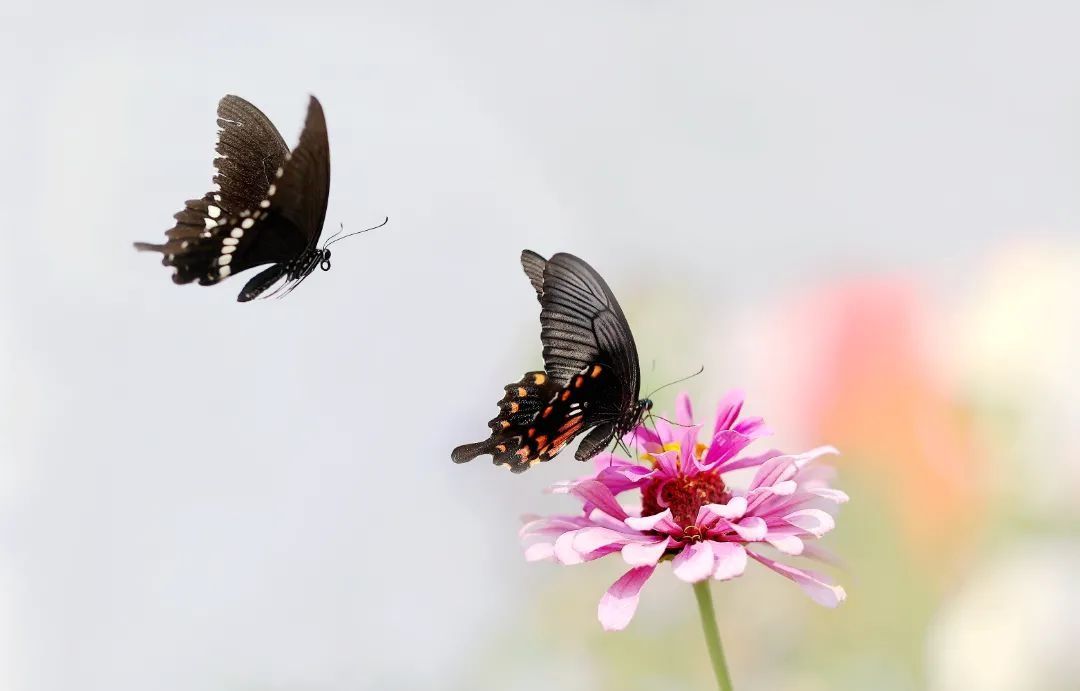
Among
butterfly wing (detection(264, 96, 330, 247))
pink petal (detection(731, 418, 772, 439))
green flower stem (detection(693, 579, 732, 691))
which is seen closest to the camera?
green flower stem (detection(693, 579, 732, 691))

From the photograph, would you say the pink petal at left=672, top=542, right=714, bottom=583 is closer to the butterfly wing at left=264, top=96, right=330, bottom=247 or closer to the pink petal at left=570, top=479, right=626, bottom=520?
the pink petal at left=570, top=479, right=626, bottom=520

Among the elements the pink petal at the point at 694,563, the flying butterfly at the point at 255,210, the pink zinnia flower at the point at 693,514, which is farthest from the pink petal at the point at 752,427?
the flying butterfly at the point at 255,210

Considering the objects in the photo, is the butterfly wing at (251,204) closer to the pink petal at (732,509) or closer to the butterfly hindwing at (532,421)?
the butterfly hindwing at (532,421)

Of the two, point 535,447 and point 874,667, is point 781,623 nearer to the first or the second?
point 874,667

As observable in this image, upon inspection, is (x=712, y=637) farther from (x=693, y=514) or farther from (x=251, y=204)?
(x=251, y=204)

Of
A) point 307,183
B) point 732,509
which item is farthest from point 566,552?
point 307,183

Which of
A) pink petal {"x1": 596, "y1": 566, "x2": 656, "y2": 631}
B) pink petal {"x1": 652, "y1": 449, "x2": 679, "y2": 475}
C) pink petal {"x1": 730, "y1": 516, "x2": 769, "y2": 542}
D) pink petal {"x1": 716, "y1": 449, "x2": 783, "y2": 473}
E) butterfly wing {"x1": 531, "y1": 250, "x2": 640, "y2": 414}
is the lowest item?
pink petal {"x1": 596, "y1": 566, "x2": 656, "y2": 631}

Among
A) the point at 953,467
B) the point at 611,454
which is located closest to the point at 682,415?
the point at 611,454

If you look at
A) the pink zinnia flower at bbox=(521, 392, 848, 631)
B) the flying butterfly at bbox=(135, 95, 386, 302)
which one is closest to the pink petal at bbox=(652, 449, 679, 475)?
the pink zinnia flower at bbox=(521, 392, 848, 631)
